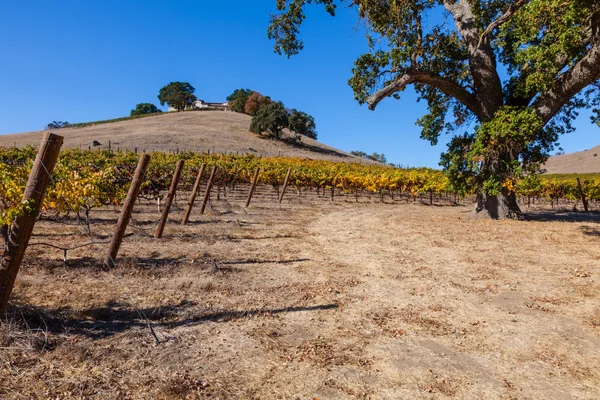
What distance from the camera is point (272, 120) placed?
67812mm

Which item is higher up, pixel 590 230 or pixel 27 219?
pixel 590 230

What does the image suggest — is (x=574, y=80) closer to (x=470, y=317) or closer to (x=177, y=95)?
(x=470, y=317)

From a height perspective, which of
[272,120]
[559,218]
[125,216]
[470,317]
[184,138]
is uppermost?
[272,120]

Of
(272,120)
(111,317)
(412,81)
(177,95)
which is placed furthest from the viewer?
(177,95)

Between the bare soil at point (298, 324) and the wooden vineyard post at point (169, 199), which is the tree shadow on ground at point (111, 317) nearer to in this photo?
the bare soil at point (298, 324)

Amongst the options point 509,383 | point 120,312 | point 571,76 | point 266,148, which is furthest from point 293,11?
point 266,148

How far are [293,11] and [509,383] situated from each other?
15078mm

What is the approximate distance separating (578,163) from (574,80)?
9034cm

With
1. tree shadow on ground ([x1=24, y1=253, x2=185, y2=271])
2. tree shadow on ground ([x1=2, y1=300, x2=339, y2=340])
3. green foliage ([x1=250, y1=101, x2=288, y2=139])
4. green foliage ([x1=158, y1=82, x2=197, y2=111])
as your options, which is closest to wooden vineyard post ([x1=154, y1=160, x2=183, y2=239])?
tree shadow on ground ([x1=24, y1=253, x2=185, y2=271])

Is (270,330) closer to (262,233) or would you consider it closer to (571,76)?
(262,233)

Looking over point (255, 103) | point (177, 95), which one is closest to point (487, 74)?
point (255, 103)

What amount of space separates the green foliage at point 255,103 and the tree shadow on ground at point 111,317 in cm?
9150

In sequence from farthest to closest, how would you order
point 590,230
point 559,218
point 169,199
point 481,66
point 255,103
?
1. point 255,103
2. point 559,218
3. point 481,66
4. point 590,230
5. point 169,199

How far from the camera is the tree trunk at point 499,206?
15.0 meters
